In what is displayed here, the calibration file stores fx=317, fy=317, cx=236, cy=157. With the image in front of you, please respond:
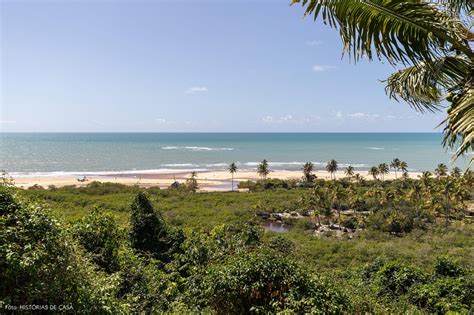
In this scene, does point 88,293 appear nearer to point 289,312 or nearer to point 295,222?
point 289,312

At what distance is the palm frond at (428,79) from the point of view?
8.89ft

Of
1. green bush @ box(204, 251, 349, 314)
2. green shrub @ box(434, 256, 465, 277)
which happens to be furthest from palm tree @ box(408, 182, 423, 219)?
green bush @ box(204, 251, 349, 314)

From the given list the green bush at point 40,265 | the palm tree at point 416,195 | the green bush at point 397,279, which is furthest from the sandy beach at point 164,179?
the green bush at point 40,265

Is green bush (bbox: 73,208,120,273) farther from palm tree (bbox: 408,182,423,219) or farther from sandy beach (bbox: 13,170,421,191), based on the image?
sandy beach (bbox: 13,170,421,191)

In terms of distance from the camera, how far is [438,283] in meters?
12.5

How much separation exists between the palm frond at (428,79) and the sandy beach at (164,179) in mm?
53886

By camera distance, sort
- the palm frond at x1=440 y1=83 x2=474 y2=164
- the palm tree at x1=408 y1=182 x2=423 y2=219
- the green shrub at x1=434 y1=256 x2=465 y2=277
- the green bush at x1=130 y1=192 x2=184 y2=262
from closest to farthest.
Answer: the palm frond at x1=440 y1=83 x2=474 y2=164
the green shrub at x1=434 y1=256 x2=465 y2=277
the green bush at x1=130 y1=192 x2=184 y2=262
the palm tree at x1=408 y1=182 x2=423 y2=219

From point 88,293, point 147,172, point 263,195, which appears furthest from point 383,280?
point 147,172

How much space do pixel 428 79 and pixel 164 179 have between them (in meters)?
65.2

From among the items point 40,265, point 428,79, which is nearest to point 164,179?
point 40,265

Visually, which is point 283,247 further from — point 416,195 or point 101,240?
point 416,195

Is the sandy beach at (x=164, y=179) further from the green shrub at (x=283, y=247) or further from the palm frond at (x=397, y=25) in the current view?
the palm frond at (x=397, y=25)

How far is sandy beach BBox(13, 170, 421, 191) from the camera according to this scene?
57.2 m

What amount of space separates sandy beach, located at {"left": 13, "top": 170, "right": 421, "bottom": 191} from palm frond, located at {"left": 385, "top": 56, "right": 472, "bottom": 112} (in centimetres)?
5389
